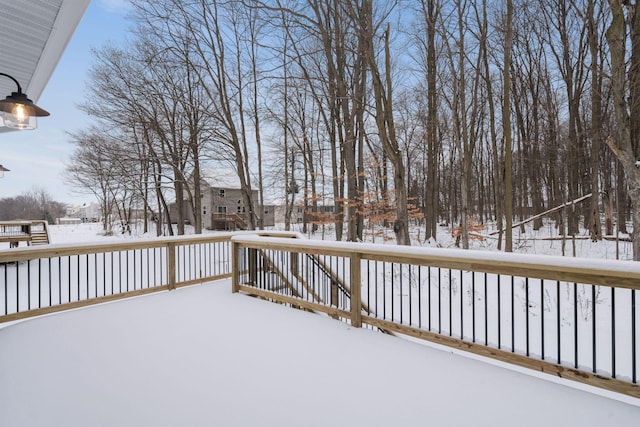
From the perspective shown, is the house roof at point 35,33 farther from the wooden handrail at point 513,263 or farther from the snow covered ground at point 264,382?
the wooden handrail at point 513,263

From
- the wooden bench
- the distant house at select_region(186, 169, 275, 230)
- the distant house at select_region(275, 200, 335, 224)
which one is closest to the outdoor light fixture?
the wooden bench

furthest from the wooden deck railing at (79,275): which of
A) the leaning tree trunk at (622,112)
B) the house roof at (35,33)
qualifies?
the leaning tree trunk at (622,112)

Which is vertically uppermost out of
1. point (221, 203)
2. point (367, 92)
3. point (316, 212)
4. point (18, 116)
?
point (367, 92)

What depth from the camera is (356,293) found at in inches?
131

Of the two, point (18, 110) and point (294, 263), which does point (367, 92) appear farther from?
point (18, 110)

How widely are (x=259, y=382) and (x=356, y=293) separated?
1.46m

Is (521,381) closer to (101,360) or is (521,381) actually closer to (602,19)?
(101,360)

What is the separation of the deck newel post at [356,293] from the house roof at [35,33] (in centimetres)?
341

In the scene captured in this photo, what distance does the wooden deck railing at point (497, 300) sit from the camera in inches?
81.8

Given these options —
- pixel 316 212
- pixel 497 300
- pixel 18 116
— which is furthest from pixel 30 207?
pixel 497 300

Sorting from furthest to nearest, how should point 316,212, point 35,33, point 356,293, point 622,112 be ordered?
point 316,212, point 622,112, point 356,293, point 35,33

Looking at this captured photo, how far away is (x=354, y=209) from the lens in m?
11.7

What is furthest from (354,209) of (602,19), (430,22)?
(602,19)

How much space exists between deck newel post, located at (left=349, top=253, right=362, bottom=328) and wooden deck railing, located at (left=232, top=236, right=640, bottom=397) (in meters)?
0.01
